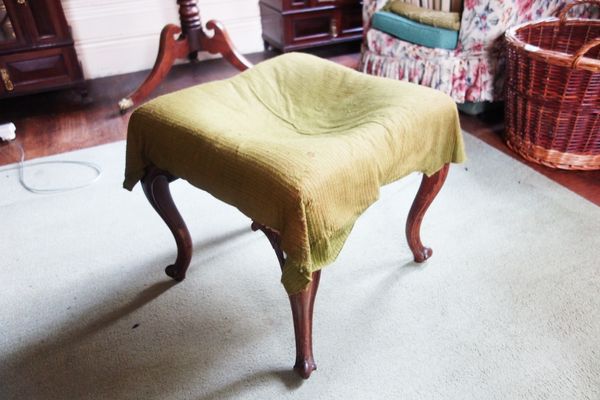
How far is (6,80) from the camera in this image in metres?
1.85

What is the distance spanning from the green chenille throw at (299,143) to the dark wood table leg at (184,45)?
1062 mm

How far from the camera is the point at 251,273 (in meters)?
1.16

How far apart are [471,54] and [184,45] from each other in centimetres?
121

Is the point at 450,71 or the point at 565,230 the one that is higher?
the point at 450,71

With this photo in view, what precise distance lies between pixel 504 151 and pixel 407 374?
104 cm

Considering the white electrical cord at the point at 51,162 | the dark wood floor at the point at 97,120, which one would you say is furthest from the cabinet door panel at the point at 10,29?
the white electrical cord at the point at 51,162

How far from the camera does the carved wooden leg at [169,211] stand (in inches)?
38.2

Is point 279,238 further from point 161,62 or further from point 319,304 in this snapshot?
point 161,62

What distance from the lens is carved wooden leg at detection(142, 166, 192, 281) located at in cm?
97

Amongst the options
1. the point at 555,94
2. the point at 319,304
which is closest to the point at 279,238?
the point at 319,304

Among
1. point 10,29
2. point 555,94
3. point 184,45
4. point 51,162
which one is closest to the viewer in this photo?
point 555,94

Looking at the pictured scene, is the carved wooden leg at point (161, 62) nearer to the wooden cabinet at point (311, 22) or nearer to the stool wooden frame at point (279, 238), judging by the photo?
the wooden cabinet at point (311, 22)

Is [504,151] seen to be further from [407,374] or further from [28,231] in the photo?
[28,231]

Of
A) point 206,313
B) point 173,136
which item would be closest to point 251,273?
point 206,313
